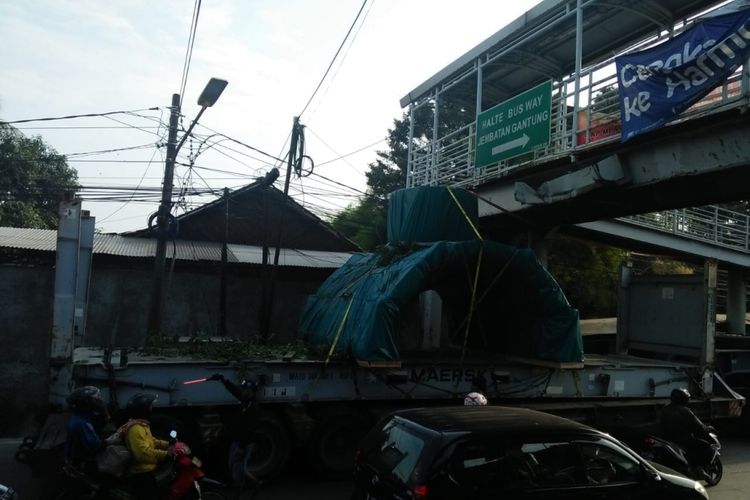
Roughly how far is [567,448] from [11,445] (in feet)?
29.5

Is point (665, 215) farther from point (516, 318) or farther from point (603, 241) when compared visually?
point (516, 318)

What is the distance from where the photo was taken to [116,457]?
5086mm

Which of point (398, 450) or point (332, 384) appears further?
point (332, 384)

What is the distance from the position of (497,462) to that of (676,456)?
4057 millimetres

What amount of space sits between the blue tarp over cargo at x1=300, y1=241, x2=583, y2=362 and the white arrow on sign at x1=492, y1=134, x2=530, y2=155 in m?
3.04

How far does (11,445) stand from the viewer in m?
9.69

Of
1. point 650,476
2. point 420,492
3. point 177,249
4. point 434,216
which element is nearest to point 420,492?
point 420,492

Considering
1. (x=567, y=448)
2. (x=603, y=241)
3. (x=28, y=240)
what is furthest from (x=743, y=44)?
(x=28, y=240)

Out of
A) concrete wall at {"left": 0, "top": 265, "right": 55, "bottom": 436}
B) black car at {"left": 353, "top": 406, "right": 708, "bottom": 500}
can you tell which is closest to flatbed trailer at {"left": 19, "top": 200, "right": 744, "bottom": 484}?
black car at {"left": 353, "top": 406, "right": 708, "bottom": 500}

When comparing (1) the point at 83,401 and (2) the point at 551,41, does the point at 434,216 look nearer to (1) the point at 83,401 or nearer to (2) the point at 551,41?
(2) the point at 551,41

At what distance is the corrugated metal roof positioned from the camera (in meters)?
14.8

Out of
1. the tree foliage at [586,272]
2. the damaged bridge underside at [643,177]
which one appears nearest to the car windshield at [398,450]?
the damaged bridge underside at [643,177]

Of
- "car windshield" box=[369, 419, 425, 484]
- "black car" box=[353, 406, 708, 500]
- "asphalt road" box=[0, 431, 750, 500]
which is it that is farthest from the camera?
"asphalt road" box=[0, 431, 750, 500]

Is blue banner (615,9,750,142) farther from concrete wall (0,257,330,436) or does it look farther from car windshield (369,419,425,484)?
concrete wall (0,257,330,436)
